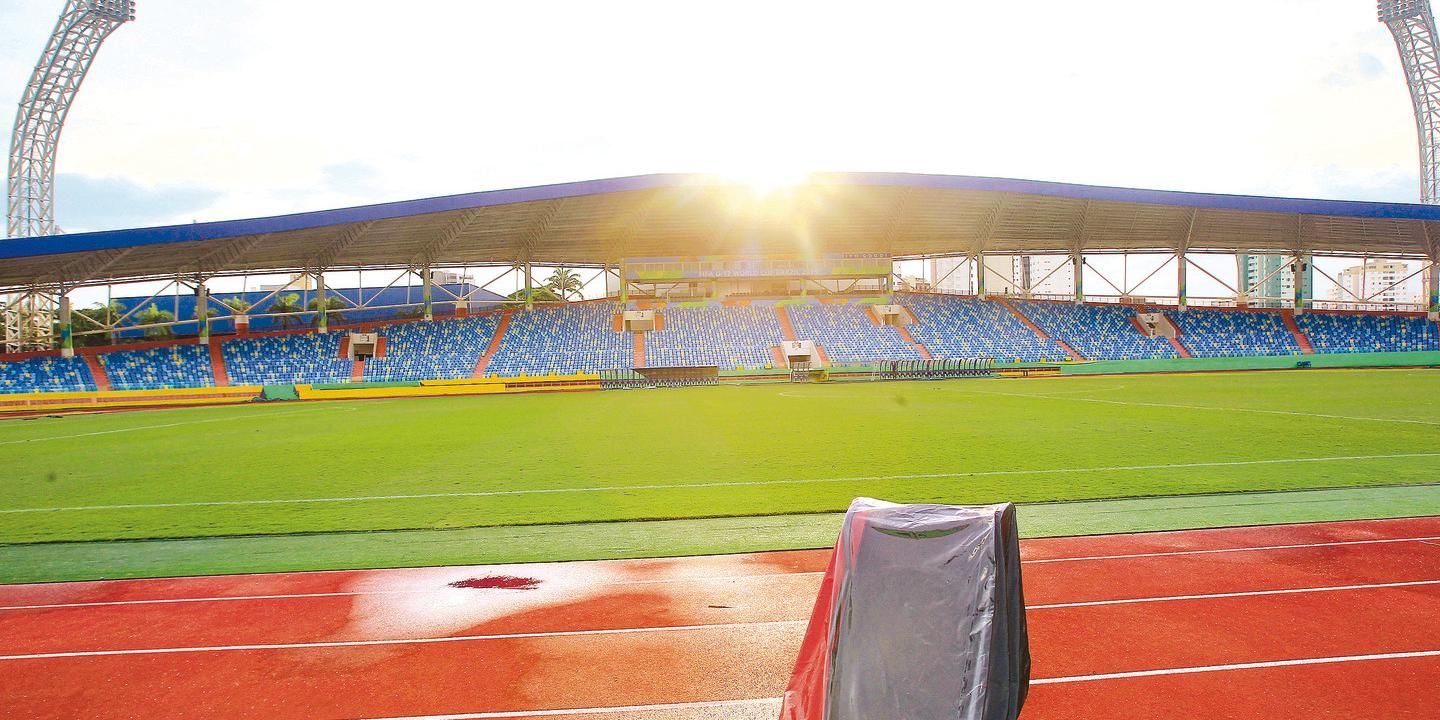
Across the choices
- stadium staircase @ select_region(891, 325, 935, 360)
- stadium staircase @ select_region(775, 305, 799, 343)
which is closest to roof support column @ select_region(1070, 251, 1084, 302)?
stadium staircase @ select_region(891, 325, 935, 360)

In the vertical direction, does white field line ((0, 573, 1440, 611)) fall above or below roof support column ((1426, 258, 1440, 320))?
below

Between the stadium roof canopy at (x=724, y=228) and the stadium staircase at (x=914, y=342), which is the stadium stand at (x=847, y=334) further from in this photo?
the stadium roof canopy at (x=724, y=228)

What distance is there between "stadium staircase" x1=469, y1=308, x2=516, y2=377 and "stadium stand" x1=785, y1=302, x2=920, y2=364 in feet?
63.7

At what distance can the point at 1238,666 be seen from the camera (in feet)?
15.8

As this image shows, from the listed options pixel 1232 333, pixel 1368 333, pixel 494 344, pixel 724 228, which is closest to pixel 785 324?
pixel 724 228

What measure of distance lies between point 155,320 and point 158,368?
20.4m

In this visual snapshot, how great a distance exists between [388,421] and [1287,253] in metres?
59.6

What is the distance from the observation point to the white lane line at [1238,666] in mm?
4723

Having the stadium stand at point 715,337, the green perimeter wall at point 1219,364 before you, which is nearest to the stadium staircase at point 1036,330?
the green perimeter wall at point 1219,364

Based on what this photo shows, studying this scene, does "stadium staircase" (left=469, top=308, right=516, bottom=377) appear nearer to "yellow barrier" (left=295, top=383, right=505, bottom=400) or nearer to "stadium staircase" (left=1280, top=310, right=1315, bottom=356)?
"yellow barrier" (left=295, top=383, right=505, bottom=400)

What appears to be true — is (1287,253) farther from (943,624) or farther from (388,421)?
(943,624)

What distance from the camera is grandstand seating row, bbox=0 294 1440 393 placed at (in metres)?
45.0

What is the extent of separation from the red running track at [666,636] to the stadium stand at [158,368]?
135 feet

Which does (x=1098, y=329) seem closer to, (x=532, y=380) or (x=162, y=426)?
(x=532, y=380)
